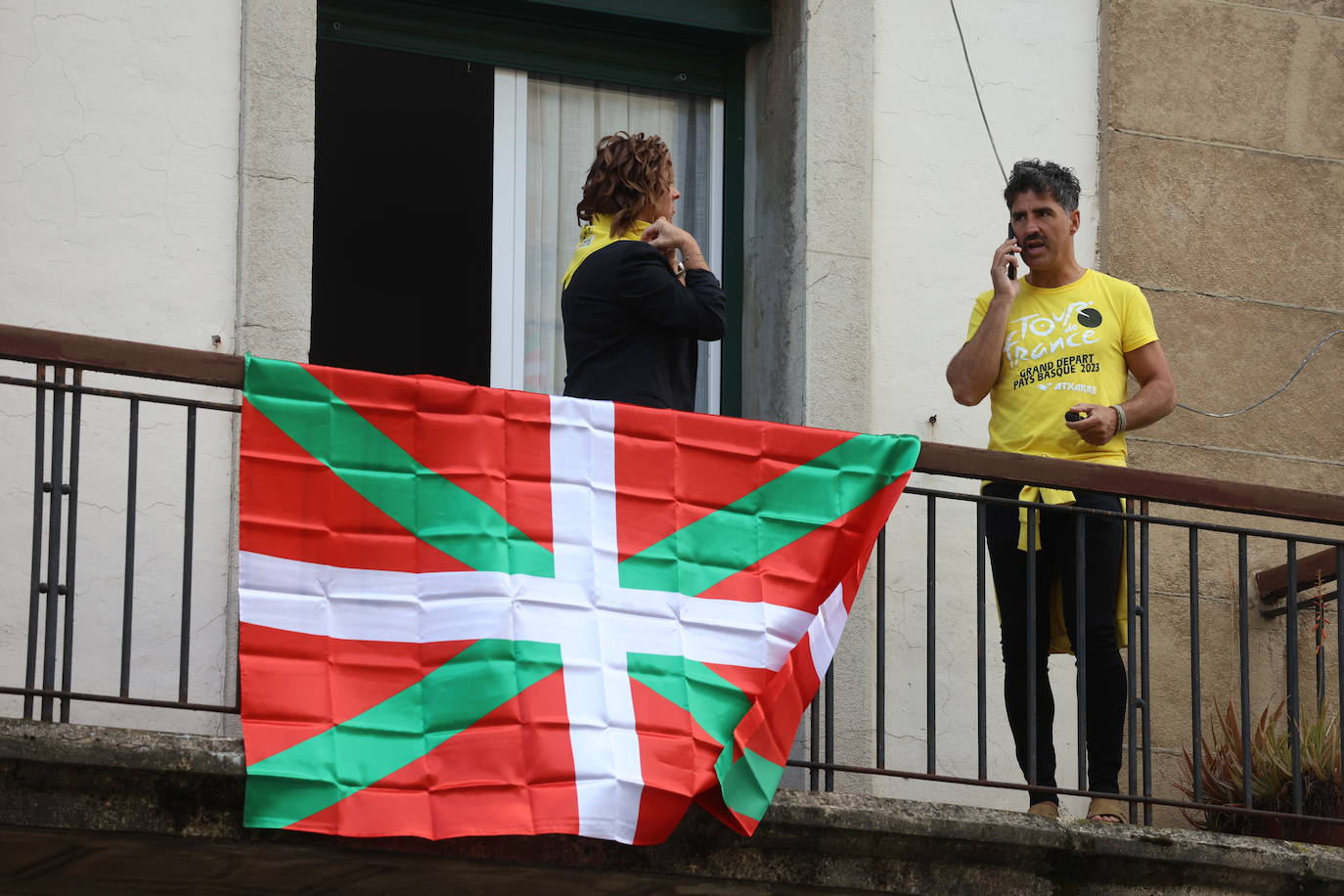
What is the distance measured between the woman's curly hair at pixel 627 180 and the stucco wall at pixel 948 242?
5.73 ft

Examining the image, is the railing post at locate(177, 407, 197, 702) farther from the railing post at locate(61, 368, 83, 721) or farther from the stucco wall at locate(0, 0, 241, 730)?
the stucco wall at locate(0, 0, 241, 730)

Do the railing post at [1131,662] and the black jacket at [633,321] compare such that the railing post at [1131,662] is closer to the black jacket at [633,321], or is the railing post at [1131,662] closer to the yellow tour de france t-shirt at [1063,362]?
the yellow tour de france t-shirt at [1063,362]

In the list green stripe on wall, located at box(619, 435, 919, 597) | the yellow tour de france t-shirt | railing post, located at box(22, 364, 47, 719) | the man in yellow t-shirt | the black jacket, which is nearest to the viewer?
railing post, located at box(22, 364, 47, 719)

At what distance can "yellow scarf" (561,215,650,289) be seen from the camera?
7.00 meters

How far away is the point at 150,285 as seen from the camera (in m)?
7.72

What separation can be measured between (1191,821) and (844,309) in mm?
2172

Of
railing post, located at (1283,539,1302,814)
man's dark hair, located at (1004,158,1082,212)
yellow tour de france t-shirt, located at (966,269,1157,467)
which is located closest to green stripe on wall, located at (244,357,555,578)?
yellow tour de france t-shirt, located at (966,269,1157,467)

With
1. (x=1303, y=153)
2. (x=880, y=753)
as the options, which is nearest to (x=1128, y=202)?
(x=1303, y=153)

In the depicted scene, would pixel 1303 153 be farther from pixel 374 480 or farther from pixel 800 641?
pixel 374 480

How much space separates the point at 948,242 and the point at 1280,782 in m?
2.37

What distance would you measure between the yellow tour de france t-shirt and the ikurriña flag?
40.6 inches

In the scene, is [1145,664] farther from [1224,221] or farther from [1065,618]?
[1224,221]

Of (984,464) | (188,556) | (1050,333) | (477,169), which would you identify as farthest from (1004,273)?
(188,556)

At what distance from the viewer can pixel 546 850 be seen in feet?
20.4
